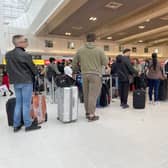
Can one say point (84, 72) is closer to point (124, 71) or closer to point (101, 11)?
point (124, 71)

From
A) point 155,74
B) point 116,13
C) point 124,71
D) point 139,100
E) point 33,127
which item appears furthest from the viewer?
point 116,13

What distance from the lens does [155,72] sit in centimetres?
526

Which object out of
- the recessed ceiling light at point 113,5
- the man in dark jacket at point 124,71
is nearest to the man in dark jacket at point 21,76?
the man in dark jacket at point 124,71

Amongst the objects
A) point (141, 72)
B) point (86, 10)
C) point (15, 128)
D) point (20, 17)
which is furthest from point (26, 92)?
point (20, 17)

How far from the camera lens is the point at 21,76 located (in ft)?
10.4

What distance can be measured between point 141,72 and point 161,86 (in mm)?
1305

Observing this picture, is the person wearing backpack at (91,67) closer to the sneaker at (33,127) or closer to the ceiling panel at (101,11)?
the sneaker at (33,127)

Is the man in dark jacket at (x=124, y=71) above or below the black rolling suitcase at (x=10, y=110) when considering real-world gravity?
above

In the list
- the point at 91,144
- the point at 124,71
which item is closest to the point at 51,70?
the point at 124,71

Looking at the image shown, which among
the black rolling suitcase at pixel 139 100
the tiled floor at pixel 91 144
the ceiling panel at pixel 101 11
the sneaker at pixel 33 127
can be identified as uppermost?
the ceiling panel at pixel 101 11

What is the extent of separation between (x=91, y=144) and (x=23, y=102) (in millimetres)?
1233

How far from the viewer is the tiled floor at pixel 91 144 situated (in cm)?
221

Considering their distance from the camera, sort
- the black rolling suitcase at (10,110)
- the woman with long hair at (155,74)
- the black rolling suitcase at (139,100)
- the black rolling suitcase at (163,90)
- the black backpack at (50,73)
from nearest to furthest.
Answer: the black rolling suitcase at (10,110)
the black rolling suitcase at (139,100)
the woman with long hair at (155,74)
the black rolling suitcase at (163,90)
the black backpack at (50,73)

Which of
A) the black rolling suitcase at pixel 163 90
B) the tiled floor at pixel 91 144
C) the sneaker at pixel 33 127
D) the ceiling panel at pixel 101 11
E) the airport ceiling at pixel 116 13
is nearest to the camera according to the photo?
the tiled floor at pixel 91 144
